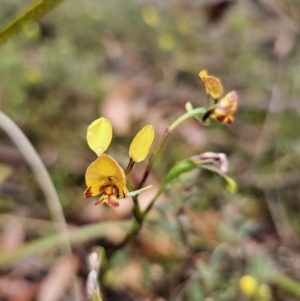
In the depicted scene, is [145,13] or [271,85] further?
[145,13]

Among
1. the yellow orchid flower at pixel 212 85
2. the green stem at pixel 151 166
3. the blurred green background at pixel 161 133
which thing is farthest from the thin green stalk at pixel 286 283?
the yellow orchid flower at pixel 212 85

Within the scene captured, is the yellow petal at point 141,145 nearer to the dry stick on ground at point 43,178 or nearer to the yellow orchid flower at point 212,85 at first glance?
the yellow orchid flower at point 212,85

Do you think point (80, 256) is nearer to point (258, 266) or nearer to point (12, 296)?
point (12, 296)

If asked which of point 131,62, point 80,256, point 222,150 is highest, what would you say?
point 131,62

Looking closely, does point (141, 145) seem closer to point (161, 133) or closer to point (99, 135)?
point (99, 135)

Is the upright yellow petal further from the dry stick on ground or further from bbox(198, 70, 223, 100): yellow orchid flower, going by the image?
the dry stick on ground

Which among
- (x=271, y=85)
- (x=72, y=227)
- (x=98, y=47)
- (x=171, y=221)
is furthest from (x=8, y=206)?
(x=271, y=85)

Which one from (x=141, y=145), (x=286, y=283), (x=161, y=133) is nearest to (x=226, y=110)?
(x=141, y=145)
